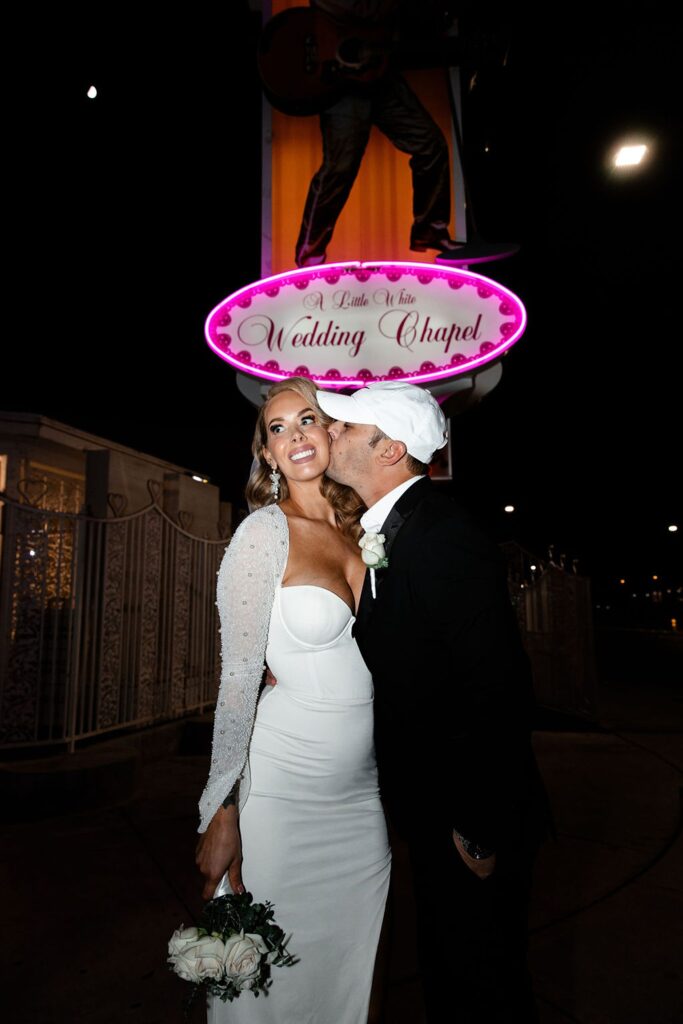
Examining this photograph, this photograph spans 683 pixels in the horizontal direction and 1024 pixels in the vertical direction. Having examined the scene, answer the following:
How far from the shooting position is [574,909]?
3.29 m

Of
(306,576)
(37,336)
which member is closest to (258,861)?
(306,576)

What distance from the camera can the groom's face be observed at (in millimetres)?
2012

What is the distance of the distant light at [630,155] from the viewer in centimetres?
720

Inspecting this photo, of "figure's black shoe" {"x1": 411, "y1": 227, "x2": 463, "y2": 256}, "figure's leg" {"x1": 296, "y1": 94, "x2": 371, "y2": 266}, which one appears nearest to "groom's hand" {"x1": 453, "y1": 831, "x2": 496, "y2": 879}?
"figure's black shoe" {"x1": 411, "y1": 227, "x2": 463, "y2": 256}

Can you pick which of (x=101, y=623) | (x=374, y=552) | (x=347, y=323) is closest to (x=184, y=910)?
(x=374, y=552)

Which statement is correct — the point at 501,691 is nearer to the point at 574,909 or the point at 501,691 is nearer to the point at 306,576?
the point at 306,576

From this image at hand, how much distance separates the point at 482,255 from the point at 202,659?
518 centimetres

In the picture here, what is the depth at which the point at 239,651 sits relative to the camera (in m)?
1.83

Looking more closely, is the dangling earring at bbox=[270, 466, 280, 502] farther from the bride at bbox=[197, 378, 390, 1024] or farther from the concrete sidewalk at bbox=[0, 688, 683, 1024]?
the concrete sidewalk at bbox=[0, 688, 683, 1024]

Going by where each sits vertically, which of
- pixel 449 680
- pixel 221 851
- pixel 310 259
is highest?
pixel 310 259

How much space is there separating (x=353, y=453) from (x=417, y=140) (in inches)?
176

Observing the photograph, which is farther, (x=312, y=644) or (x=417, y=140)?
(x=417, y=140)

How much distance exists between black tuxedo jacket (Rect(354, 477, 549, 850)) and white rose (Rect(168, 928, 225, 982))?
597 mm

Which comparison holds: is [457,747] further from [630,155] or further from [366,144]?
[630,155]
